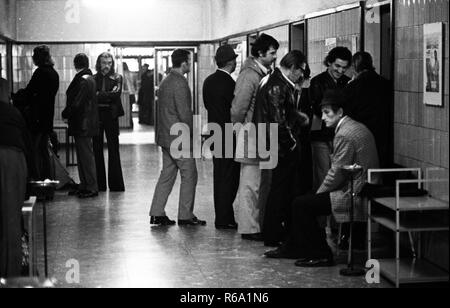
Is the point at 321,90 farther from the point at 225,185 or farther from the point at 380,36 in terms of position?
the point at 225,185

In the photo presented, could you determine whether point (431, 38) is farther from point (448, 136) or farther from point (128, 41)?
point (128, 41)

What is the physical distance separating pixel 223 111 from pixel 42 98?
2998mm

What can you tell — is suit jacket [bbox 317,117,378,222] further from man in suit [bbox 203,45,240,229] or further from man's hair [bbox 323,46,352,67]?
man in suit [bbox 203,45,240,229]

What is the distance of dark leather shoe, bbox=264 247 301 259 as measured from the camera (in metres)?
7.23

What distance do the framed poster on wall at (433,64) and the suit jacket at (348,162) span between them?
55 cm

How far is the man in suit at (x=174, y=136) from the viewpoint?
8.62m

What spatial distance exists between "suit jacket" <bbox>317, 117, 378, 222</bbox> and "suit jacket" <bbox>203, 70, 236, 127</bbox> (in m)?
1.85

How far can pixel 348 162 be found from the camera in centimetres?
680

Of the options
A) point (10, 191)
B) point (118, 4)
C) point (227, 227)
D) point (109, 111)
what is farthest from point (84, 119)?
point (118, 4)

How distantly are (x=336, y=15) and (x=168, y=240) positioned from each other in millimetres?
3022

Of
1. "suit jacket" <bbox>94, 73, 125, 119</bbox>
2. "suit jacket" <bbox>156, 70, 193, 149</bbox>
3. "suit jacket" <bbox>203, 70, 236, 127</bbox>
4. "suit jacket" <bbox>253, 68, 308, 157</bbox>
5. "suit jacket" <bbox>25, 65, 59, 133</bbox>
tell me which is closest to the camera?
"suit jacket" <bbox>253, 68, 308, 157</bbox>

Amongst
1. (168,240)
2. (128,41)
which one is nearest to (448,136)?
(168,240)

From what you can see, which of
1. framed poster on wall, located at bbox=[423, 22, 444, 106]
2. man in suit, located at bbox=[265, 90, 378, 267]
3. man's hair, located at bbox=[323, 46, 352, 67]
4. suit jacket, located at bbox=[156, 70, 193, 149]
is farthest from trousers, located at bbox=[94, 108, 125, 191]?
framed poster on wall, located at bbox=[423, 22, 444, 106]

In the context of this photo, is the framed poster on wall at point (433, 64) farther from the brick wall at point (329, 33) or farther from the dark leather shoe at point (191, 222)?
the dark leather shoe at point (191, 222)
